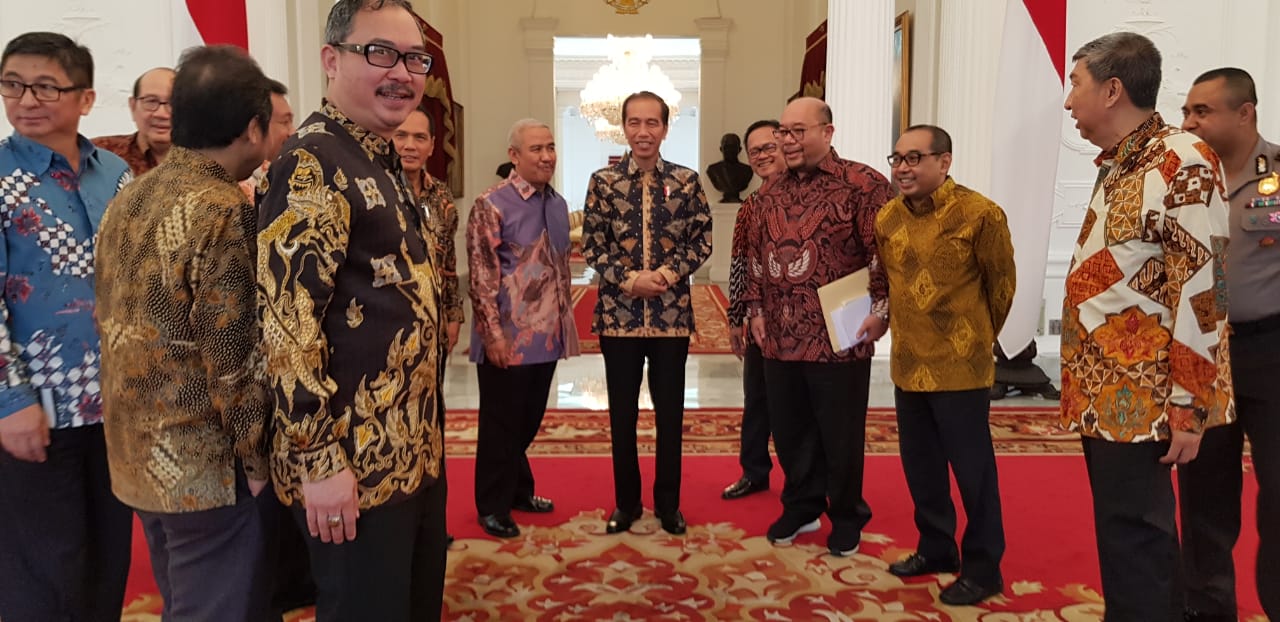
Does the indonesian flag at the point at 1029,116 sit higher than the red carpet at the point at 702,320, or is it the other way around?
the indonesian flag at the point at 1029,116

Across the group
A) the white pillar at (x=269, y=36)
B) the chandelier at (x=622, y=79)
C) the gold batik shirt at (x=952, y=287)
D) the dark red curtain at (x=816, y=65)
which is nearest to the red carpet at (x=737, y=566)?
the gold batik shirt at (x=952, y=287)

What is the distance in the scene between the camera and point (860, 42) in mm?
5383

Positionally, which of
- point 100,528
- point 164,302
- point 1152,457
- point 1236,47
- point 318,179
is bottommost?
point 100,528

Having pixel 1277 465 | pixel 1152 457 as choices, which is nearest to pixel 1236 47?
pixel 1277 465

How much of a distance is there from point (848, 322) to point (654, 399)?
2.48 ft

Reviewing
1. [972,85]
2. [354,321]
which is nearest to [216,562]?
[354,321]

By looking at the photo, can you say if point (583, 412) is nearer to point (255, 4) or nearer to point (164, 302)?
point (255, 4)

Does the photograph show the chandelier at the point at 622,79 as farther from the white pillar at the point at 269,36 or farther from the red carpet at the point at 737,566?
the red carpet at the point at 737,566

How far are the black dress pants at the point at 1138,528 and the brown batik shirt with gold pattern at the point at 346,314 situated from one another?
1.44 m

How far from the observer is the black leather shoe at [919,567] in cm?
281

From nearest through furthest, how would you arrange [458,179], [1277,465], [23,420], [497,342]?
[23,420] → [1277,465] → [497,342] → [458,179]

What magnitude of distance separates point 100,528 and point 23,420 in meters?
0.33

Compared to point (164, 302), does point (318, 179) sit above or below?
above

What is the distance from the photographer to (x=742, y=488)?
3656 mm
